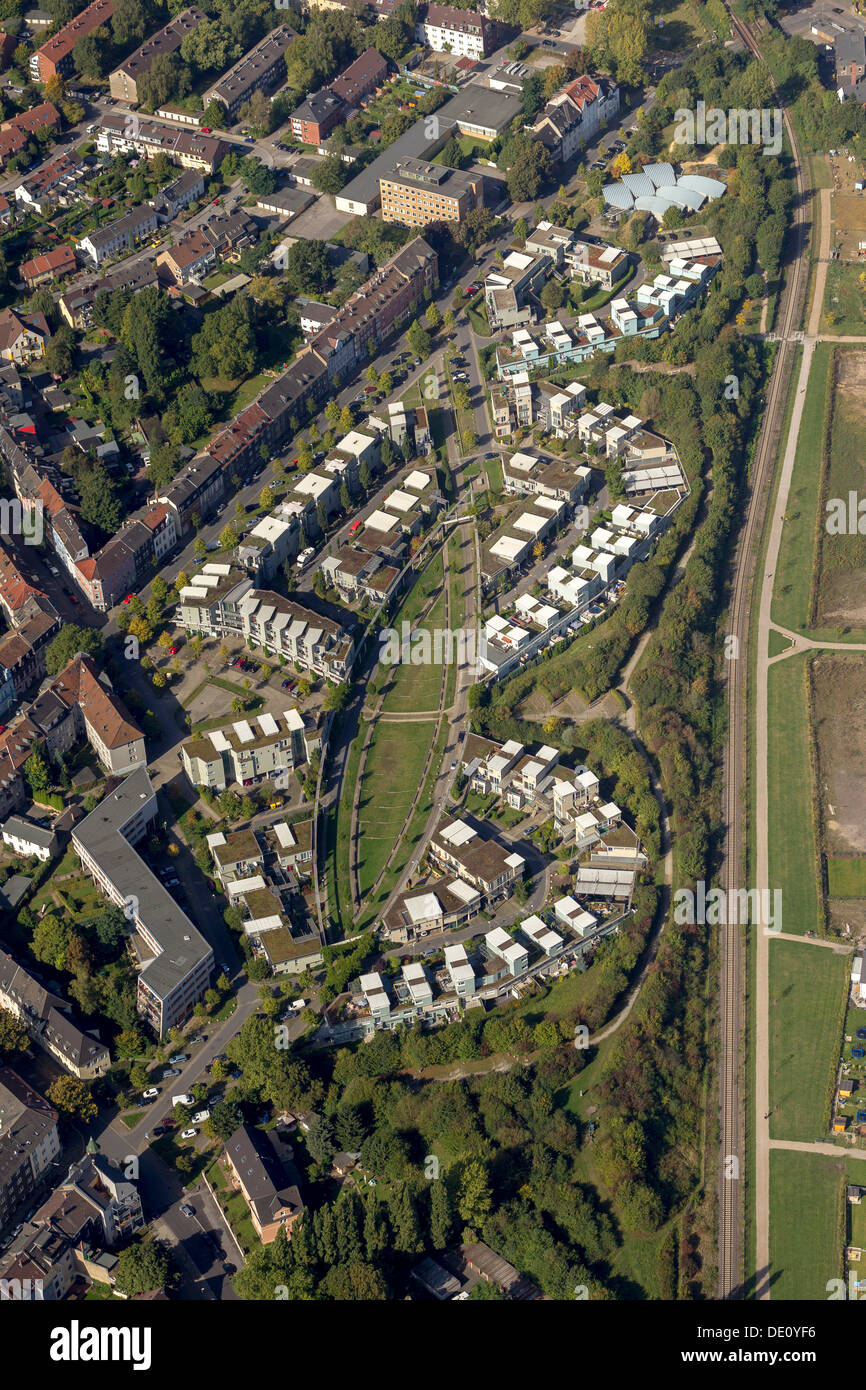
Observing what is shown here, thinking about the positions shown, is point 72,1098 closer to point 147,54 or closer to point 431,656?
point 431,656

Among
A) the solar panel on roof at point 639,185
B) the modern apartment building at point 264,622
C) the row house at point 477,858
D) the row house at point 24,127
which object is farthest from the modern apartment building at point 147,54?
the row house at point 477,858

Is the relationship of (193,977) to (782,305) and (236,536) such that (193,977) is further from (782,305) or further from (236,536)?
(782,305)

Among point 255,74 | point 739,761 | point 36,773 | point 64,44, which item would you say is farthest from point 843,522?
point 64,44

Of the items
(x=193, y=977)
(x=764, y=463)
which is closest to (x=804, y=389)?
(x=764, y=463)

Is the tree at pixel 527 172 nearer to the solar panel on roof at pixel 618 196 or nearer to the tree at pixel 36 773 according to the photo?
the solar panel on roof at pixel 618 196

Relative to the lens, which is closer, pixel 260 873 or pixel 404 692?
pixel 260 873
